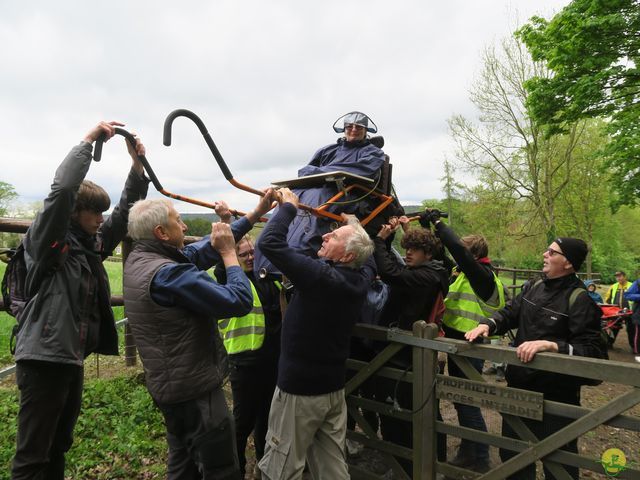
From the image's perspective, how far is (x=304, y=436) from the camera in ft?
8.84

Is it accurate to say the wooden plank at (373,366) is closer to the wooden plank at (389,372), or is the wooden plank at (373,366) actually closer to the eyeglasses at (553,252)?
the wooden plank at (389,372)

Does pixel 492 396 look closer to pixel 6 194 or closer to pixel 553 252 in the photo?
pixel 553 252

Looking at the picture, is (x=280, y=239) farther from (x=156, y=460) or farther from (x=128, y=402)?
(x=128, y=402)

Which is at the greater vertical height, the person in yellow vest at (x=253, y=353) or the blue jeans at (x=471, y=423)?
the person in yellow vest at (x=253, y=353)

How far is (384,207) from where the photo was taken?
3678 millimetres

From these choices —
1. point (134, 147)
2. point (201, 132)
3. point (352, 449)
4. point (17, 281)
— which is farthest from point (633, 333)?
point (17, 281)

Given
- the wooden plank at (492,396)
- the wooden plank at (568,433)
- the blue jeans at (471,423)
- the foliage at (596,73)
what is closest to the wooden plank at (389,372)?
the wooden plank at (492,396)

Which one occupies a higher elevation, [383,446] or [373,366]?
[373,366]

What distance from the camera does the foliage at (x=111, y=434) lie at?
12.1 ft

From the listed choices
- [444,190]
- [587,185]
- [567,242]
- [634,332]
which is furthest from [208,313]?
[444,190]

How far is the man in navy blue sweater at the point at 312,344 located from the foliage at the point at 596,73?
9.90 m

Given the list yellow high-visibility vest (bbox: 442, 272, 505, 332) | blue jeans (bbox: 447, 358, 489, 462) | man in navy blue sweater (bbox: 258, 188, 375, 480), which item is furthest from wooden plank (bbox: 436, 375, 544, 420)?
yellow high-visibility vest (bbox: 442, 272, 505, 332)

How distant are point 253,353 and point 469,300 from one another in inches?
78.9

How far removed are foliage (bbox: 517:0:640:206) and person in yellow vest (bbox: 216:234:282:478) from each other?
32.8 feet
